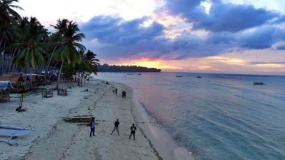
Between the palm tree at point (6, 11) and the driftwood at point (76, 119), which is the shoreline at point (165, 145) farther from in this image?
the palm tree at point (6, 11)

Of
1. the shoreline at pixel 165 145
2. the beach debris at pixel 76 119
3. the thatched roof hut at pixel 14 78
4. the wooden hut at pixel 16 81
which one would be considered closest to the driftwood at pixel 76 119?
the beach debris at pixel 76 119

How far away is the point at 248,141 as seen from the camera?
21.3 m

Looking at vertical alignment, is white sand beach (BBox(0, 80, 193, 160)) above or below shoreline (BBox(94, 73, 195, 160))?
above

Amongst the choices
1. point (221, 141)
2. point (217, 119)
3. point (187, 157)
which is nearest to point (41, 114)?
point (187, 157)

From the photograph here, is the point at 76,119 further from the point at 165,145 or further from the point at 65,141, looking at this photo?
the point at 165,145

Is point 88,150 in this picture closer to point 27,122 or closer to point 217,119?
point 27,122

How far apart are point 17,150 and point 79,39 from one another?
2939cm

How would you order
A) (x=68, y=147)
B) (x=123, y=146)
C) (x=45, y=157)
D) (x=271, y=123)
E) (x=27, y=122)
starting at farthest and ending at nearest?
(x=271, y=123), (x=27, y=122), (x=123, y=146), (x=68, y=147), (x=45, y=157)

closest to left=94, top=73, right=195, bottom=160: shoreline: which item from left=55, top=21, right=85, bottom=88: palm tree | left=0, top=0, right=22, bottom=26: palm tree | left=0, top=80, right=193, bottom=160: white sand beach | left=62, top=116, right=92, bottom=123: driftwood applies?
left=0, top=80, right=193, bottom=160: white sand beach

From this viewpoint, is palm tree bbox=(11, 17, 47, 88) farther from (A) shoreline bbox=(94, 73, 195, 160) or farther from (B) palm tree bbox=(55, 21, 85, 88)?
(A) shoreline bbox=(94, 73, 195, 160)

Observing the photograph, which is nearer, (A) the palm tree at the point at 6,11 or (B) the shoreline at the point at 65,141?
(B) the shoreline at the point at 65,141

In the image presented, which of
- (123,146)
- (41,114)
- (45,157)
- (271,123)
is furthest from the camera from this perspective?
(271,123)

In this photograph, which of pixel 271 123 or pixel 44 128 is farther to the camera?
pixel 271 123

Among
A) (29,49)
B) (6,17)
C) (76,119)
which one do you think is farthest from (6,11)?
(76,119)
